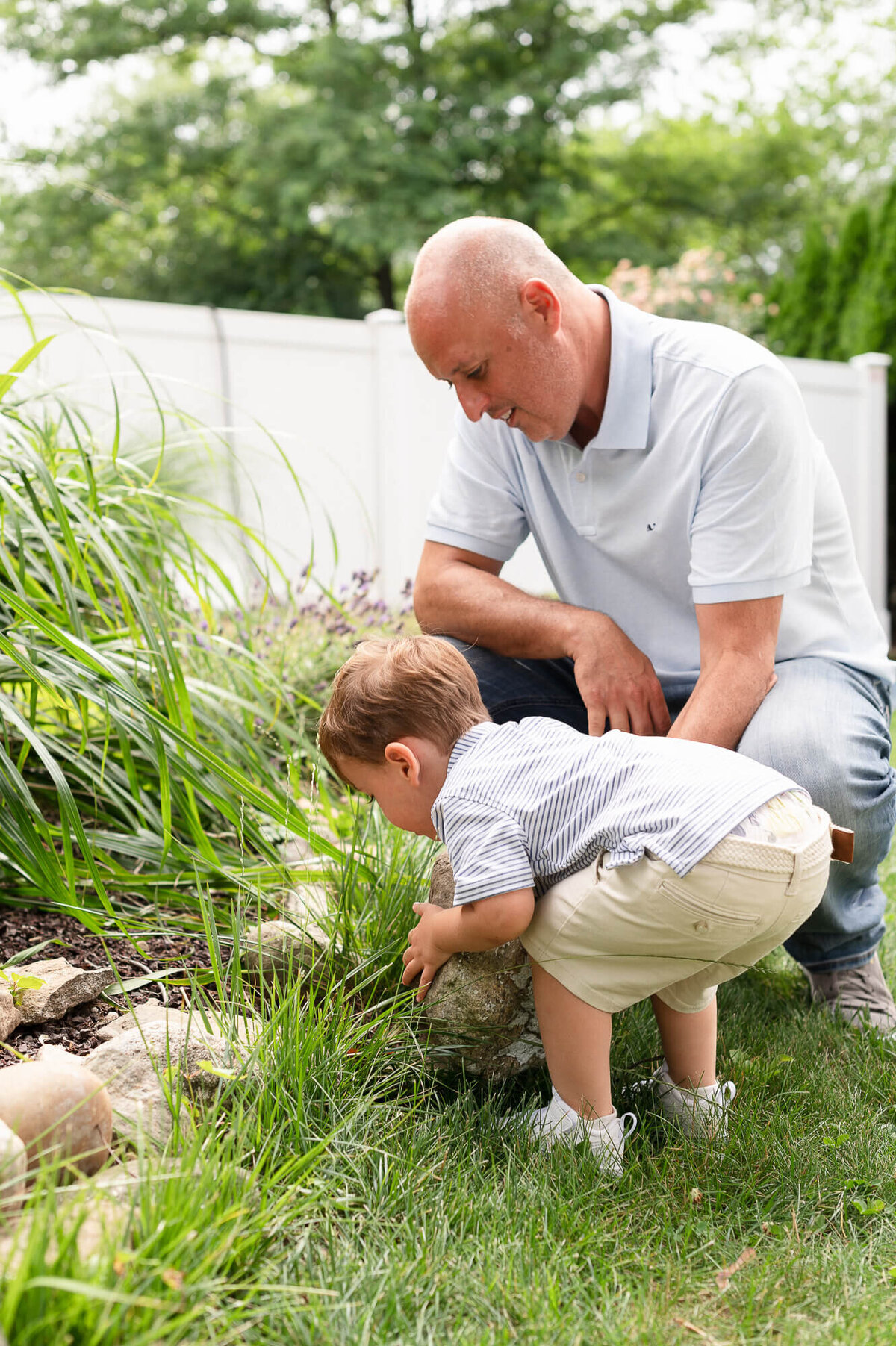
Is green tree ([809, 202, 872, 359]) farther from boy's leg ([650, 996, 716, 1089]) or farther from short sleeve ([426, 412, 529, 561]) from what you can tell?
boy's leg ([650, 996, 716, 1089])

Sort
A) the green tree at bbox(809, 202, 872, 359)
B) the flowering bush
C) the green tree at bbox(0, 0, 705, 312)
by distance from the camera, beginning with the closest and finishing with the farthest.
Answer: the green tree at bbox(809, 202, 872, 359)
the flowering bush
the green tree at bbox(0, 0, 705, 312)

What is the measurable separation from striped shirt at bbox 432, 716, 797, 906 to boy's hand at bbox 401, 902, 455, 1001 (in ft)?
0.25

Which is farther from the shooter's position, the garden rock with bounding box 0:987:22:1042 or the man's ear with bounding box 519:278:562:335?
the man's ear with bounding box 519:278:562:335

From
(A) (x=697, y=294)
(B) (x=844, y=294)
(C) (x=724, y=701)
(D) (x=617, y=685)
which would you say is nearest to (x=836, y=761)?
(C) (x=724, y=701)

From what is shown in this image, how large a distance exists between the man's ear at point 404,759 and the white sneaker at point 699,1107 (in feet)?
2.00

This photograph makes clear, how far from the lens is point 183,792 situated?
217 cm

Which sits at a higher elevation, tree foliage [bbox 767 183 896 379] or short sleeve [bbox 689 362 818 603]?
short sleeve [bbox 689 362 818 603]

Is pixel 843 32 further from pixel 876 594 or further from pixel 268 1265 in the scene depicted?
pixel 268 1265

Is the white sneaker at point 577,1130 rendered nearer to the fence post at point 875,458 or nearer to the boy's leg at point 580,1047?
the boy's leg at point 580,1047

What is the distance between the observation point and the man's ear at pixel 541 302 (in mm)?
1862

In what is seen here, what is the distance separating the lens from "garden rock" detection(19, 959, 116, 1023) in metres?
1.57

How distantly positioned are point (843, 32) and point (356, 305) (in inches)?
376

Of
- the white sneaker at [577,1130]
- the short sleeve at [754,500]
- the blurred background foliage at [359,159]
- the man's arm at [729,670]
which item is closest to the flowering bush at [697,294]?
the blurred background foliage at [359,159]

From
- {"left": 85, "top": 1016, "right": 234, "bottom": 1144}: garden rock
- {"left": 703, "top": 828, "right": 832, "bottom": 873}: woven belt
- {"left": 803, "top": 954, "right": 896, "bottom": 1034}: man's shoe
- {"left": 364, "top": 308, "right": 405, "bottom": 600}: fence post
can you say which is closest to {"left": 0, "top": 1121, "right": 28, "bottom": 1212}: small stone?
{"left": 85, "top": 1016, "right": 234, "bottom": 1144}: garden rock
